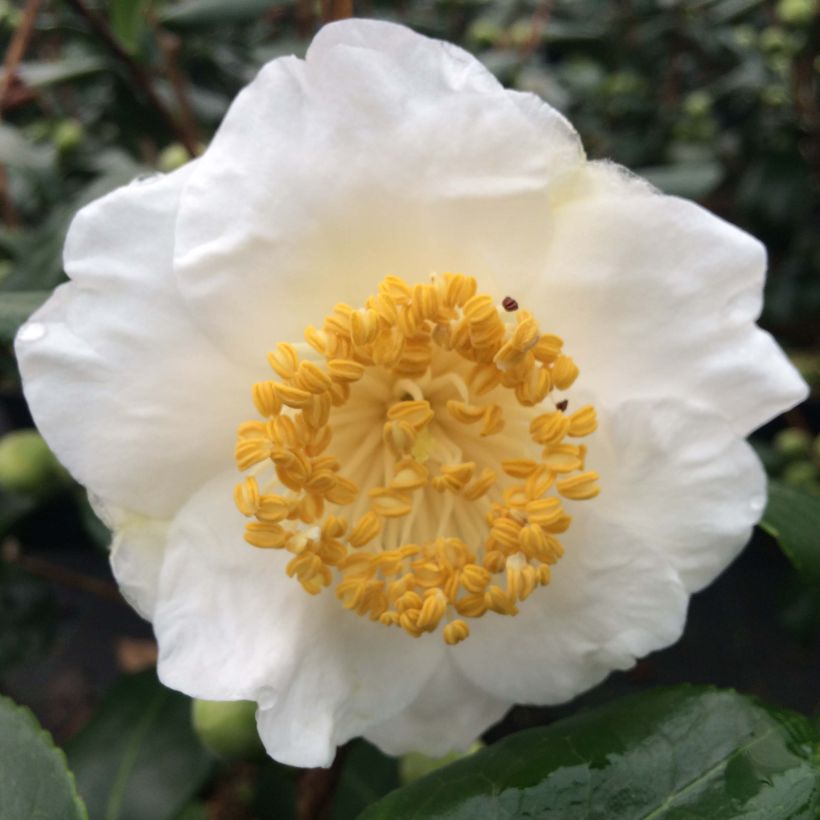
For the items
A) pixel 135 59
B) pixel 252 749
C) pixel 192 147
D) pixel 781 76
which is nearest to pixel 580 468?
pixel 252 749

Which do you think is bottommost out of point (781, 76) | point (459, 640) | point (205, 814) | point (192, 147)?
point (205, 814)

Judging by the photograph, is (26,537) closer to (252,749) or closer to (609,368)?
(252,749)

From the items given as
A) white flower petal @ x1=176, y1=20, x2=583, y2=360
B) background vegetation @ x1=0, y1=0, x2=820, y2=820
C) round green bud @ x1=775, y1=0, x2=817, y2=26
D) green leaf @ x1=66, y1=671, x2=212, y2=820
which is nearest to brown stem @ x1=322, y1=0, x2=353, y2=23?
background vegetation @ x1=0, y1=0, x2=820, y2=820

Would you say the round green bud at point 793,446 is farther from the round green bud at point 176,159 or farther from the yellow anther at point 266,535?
the yellow anther at point 266,535

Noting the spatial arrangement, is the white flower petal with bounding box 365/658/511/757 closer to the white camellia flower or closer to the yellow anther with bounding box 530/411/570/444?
the white camellia flower

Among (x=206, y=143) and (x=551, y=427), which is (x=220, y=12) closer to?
(x=206, y=143)
